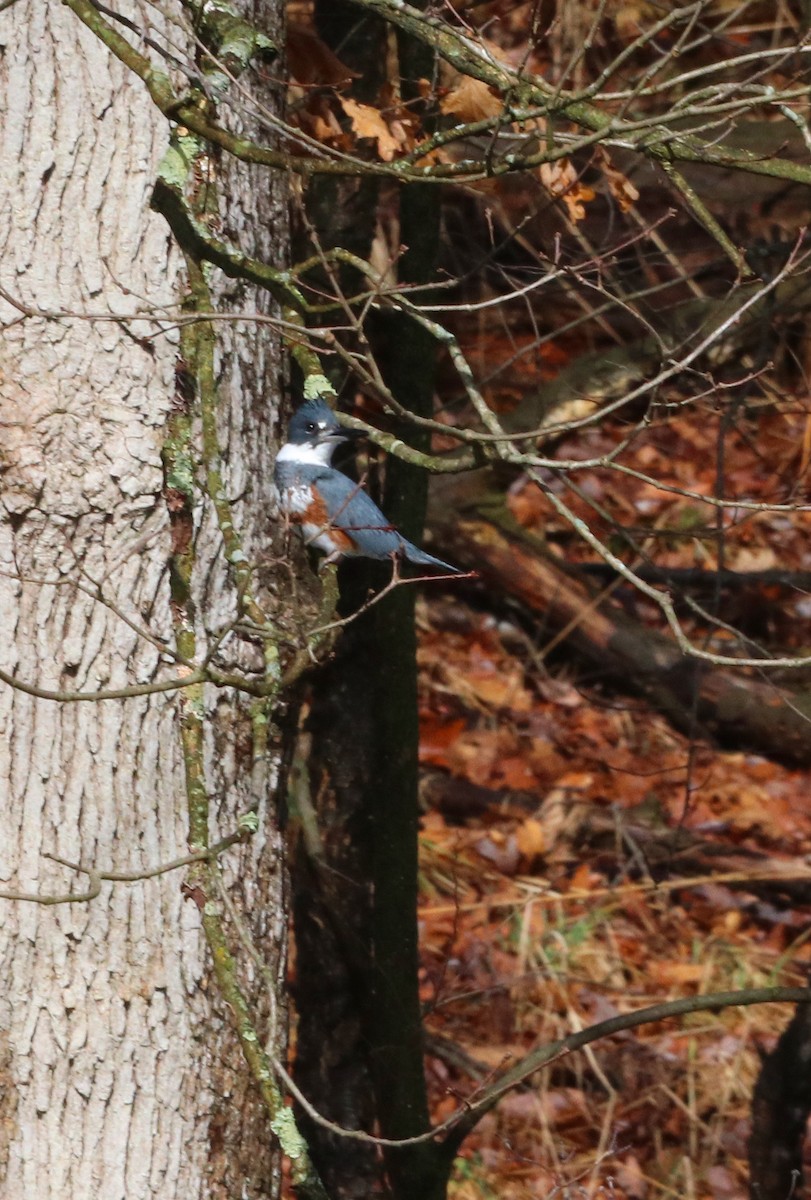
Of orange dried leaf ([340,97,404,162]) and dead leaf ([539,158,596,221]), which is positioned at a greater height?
orange dried leaf ([340,97,404,162])

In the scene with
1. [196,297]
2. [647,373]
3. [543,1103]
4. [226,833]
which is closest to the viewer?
[196,297]

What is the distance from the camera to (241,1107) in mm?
2582

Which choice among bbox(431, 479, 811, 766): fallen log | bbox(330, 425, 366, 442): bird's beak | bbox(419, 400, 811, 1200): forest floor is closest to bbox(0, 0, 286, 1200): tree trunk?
bbox(330, 425, 366, 442): bird's beak

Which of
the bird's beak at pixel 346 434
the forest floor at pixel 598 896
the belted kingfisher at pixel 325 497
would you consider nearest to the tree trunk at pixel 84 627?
the belted kingfisher at pixel 325 497

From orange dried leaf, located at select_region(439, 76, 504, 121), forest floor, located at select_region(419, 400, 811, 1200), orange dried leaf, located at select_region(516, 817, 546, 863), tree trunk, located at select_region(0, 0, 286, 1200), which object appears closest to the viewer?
tree trunk, located at select_region(0, 0, 286, 1200)

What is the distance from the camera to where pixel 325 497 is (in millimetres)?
3379

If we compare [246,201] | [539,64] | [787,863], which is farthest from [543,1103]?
[539,64]

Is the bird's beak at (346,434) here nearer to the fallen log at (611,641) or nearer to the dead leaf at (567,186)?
the dead leaf at (567,186)

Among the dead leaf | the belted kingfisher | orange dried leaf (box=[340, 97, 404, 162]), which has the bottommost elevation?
the belted kingfisher

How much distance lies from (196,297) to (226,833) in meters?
1.01

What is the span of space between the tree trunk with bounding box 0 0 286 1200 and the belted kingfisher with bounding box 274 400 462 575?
62 cm

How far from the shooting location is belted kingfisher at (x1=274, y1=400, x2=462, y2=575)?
317 centimetres

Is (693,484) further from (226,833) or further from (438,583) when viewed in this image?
(226,833)

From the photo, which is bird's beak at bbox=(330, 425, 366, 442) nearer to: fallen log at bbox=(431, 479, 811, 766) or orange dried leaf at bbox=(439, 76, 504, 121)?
orange dried leaf at bbox=(439, 76, 504, 121)
